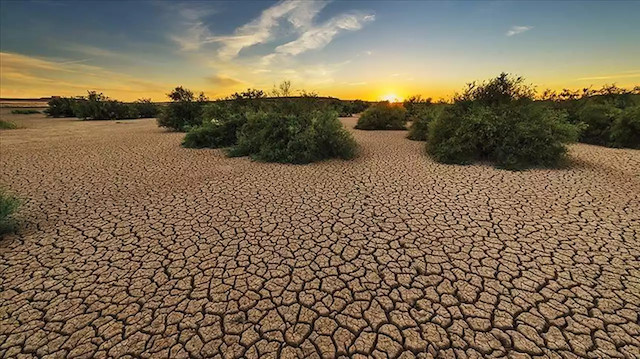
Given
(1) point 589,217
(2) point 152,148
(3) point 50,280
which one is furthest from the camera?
(2) point 152,148

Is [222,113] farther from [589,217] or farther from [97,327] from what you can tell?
[589,217]

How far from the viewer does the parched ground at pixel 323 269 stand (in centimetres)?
219

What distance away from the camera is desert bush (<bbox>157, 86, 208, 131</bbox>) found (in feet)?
49.0

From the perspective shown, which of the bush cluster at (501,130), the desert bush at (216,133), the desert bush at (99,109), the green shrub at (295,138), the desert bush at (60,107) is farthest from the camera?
the desert bush at (60,107)

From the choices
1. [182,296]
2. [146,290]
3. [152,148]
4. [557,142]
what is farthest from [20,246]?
[557,142]

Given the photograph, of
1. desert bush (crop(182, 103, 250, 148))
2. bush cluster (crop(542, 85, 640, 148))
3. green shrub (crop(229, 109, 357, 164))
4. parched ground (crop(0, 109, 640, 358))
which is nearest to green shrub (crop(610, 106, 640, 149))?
bush cluster (crop(542, 85, 640, 148))

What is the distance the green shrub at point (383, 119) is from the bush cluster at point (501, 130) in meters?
7.20

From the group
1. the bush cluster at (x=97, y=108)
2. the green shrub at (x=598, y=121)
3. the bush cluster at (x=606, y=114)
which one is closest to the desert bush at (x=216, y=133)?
the bush cluster at (x=606, y=114)

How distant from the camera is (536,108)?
26.6 feet

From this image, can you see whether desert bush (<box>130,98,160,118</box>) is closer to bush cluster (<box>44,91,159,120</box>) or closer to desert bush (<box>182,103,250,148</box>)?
bush cluster (<box>44,91,159,120</box>)

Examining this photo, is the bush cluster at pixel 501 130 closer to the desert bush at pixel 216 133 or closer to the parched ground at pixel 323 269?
the parched ground at pixel 323 269

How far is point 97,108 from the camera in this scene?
23516mm

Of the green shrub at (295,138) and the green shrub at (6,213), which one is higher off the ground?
the green shrub at (295,138)

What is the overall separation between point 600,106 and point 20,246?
18.3m
